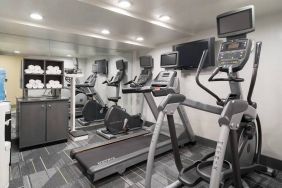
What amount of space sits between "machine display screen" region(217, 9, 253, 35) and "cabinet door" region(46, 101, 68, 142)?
3262 mm

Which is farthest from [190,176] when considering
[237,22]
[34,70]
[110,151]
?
[34,70]

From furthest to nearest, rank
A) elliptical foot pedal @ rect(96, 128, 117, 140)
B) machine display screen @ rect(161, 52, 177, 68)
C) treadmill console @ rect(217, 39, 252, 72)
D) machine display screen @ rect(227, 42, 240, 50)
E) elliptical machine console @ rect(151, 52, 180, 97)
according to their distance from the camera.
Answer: elliptical foot pedal @ rect(96, 128, 117, 140) → machine display screen @ rect(161, 52, 177, 68) → elliptical machine console @ rect(151, 52, 180, 97) → machine display screen @ rect(227, 42, 240, 50) → treadmill console @ rect(217, 39, 252, 72)

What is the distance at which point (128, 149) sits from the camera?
3.09 m

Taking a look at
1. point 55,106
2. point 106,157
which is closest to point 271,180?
point 106,157

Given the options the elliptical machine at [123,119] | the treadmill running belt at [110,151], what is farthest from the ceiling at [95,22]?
the treadmill running belt at [110,151]

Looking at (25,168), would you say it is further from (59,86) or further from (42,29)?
(42,29)

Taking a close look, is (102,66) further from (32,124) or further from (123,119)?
(32,124)

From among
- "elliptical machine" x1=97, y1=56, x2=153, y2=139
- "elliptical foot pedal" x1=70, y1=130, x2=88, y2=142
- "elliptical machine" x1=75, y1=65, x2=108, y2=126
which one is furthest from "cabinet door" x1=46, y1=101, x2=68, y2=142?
"elliptical machine" x1=75, y1=65, x2=108, y2=126

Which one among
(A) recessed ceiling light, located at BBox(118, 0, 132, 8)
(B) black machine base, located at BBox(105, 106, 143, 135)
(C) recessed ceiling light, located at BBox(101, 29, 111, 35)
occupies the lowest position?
(B) black machine base, located at BBox(105, 106, 143, 135)

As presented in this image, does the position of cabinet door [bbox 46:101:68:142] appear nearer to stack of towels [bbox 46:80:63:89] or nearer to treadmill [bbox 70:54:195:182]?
stack of towels [bbox 46:80:63:89]

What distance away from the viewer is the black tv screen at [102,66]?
4938 millimetres

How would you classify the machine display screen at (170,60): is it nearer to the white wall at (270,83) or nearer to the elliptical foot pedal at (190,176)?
the white wall at (270,83)

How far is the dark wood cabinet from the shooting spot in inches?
132

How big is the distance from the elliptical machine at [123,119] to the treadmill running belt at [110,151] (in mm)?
788
